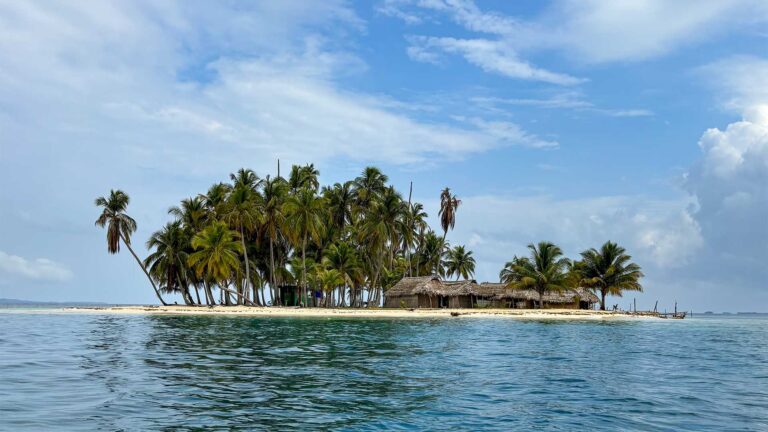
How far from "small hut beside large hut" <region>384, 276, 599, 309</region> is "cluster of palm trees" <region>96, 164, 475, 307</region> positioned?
5.71 m

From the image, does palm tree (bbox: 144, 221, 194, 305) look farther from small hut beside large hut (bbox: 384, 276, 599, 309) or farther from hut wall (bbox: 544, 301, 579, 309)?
hut wall (bbox: 544, 301, 579, 309)

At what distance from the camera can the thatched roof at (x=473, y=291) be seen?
69062 mm

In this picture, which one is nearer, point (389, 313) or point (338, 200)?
point (389, 313)

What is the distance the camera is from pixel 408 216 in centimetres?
7375

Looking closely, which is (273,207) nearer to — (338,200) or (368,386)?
(338,200)

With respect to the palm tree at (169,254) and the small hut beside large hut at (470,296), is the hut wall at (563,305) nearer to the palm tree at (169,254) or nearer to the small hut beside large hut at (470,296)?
the small hut beside large hut at (470,296)

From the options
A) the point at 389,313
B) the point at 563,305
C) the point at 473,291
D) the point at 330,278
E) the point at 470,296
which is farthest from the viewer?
the point at 470,296

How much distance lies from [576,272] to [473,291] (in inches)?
483

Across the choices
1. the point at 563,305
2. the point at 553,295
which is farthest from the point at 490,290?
the point at 563,305

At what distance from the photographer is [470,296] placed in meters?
72.4

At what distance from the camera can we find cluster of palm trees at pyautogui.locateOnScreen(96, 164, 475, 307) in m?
65.1

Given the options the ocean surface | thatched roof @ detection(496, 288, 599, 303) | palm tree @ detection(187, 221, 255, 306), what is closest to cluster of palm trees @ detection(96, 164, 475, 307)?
palm tree @ detection(187, 221, 255, 306)

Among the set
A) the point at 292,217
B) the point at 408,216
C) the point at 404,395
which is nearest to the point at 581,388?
the point at 404,395

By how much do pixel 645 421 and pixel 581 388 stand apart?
13.8 ft
